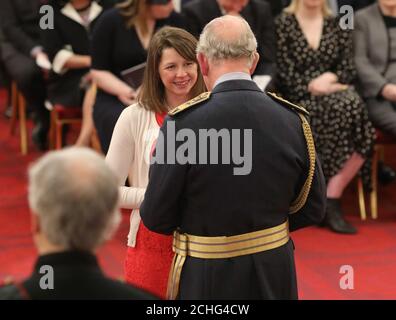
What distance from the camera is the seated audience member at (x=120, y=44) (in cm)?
507

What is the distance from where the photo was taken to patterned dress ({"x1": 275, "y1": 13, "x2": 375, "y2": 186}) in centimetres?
538

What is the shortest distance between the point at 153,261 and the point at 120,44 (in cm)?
237

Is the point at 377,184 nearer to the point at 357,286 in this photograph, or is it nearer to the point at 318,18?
the point at 318,18

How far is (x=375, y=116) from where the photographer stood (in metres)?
5.54

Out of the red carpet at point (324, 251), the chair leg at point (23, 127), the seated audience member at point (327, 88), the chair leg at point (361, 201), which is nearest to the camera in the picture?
the red carpet at point (324, 251)

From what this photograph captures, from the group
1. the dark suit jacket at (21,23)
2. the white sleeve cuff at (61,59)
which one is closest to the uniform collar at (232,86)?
the white sleeve cuff at (61,59)

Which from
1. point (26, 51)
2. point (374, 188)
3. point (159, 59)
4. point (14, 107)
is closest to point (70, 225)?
point (159, 59)

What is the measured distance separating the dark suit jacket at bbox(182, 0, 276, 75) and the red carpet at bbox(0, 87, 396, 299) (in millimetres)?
1184

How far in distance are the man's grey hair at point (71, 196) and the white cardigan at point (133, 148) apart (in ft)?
4.08

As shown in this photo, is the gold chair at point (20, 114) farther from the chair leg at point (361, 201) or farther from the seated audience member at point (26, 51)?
the chair leg at point (361, 201)

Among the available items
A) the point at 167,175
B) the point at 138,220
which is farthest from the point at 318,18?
the point at 167,175

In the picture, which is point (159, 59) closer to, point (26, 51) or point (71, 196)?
point (71, 196)

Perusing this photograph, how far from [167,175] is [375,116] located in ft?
10.9

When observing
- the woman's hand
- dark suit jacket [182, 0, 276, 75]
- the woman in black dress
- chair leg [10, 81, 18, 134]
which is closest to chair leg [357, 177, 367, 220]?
the woman's hand
